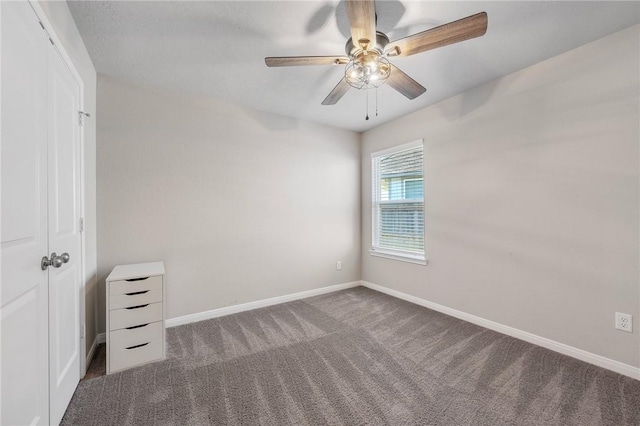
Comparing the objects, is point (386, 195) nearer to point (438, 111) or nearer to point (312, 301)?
point (438, 111)

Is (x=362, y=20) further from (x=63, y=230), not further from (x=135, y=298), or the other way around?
(x=135, y=298)

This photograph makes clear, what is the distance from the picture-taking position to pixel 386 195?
3.87 m

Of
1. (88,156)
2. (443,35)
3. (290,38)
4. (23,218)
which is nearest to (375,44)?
(443,35)

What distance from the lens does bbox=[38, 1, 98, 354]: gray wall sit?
5.59 feet

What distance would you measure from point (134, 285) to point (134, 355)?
1.76 feet

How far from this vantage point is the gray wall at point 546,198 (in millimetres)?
1949

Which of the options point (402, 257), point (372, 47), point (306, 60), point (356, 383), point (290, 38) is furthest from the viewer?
point (402, 257)

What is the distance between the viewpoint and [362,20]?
4.59 ft

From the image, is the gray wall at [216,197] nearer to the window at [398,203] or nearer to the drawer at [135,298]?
the window at [398,203]

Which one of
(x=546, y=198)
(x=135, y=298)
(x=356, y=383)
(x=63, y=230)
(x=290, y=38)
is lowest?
(x=356, y=383)

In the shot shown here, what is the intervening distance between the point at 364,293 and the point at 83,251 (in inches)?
123

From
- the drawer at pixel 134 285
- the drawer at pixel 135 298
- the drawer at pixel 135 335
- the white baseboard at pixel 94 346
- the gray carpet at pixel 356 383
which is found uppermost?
the drawer at pixel 134 285

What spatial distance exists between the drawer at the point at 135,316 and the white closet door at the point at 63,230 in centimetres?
20

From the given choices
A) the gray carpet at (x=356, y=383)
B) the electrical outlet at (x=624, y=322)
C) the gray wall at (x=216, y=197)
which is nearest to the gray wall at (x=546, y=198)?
the electrical outlet at (x=624, y=322)
